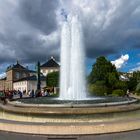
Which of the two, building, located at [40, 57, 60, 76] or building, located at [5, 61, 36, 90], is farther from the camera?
building, located at [40, 57, 60, 76]

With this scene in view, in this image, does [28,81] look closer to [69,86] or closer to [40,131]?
[69,86]

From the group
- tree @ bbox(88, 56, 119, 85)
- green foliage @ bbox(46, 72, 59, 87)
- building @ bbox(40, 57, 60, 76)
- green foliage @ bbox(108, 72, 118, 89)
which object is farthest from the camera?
building @ bbox(40, 57, 60, 76)

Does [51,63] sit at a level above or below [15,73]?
above

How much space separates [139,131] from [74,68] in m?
9.46

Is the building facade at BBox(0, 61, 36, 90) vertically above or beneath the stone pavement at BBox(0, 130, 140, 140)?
above

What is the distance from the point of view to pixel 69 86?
18.7 metres

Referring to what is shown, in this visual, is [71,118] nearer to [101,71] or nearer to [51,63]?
[101,71]

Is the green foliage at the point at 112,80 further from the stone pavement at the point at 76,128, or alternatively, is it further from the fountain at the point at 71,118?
the stone pavement at the point at 76,128

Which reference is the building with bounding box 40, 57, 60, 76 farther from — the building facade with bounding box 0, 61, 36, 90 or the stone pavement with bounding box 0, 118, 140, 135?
the stone pavement with bounding box 0, 118, 140, 135

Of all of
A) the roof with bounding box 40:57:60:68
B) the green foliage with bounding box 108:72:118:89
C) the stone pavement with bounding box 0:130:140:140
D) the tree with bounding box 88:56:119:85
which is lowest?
the stone pavement with bounding box 0:130:140:140

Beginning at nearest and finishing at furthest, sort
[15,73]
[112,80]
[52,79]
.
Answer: [112,80] < [52,79] < [15,73]

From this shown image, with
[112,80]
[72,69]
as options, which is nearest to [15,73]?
[112,80]

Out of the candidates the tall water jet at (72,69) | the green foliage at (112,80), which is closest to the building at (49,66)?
the green foliage at (112,80)

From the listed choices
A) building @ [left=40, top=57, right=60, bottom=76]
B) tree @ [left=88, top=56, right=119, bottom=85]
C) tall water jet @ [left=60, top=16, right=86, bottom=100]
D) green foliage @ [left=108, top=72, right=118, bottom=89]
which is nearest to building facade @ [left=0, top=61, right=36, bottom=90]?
building @ [left=40, top=57, right=60, bottom=76]
